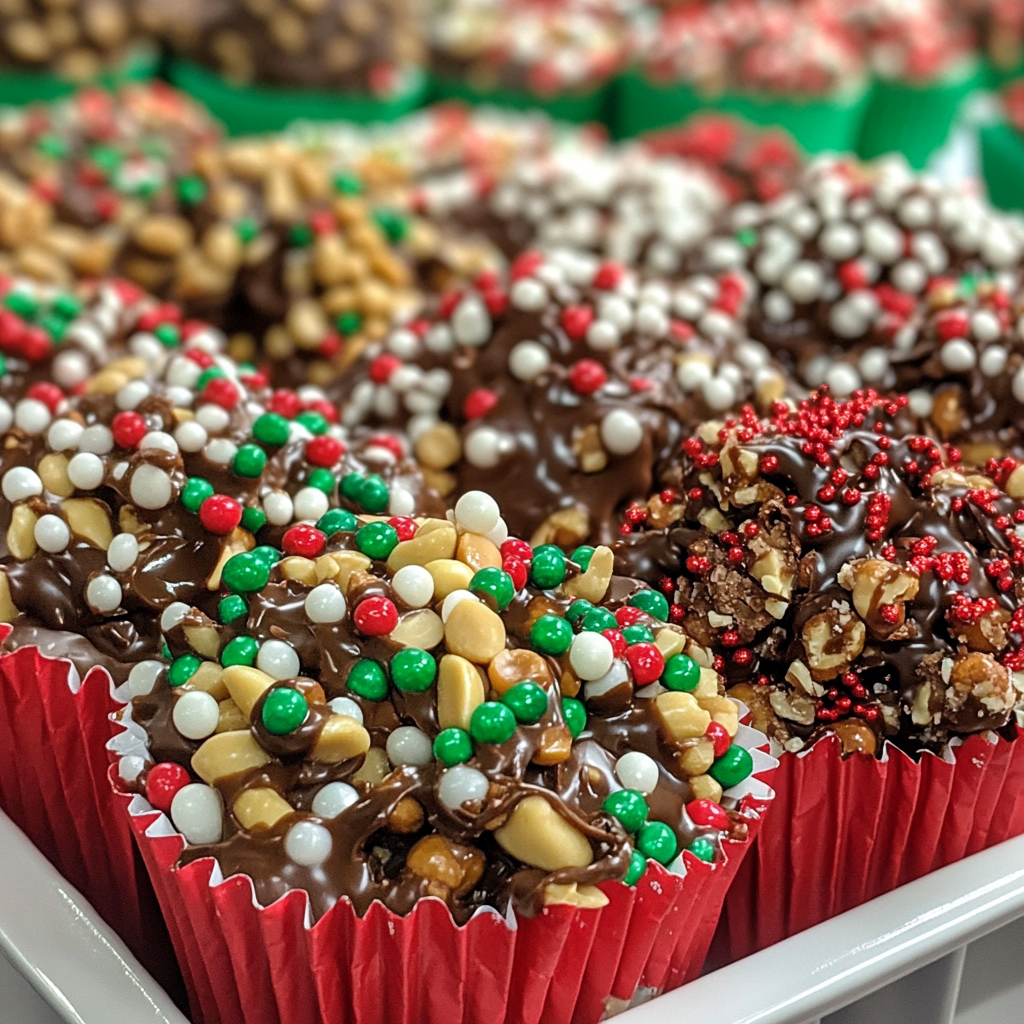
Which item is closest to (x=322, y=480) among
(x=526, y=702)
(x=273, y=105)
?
(x=526, y=702)

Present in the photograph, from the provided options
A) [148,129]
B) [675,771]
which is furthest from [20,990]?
[148,129]

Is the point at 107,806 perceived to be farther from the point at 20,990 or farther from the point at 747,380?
the point at 747,380

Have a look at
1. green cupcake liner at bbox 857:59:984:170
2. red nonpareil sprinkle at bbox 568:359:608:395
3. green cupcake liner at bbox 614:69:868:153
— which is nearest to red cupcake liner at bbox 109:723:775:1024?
red nonpareil sprinkle at bbox 568:359:608:395

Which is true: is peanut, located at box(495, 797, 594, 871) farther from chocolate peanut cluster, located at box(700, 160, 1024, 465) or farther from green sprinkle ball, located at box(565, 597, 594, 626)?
chocolate peanut cluster, located at box(700, 160, 1024, 465)

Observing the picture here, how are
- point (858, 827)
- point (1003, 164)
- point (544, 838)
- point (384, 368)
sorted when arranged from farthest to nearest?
point (1003, 164) < point (384, 368) < point (858, 827) < point (544, 838)

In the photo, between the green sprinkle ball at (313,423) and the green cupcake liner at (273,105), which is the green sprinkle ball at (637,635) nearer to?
the green sprinkle ball at (313,423)

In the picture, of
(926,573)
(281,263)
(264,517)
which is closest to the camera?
(926,573)

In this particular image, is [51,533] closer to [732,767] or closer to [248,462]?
[248,462]
